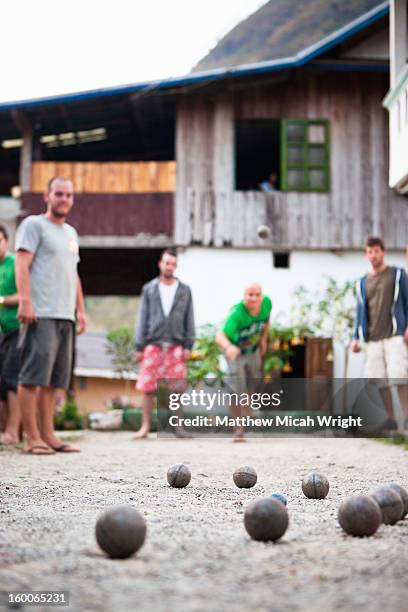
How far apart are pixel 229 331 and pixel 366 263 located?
6.62 m

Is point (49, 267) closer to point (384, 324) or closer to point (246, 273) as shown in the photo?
point (384, 324)

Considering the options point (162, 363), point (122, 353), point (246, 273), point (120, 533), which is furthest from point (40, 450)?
point (122, 353)

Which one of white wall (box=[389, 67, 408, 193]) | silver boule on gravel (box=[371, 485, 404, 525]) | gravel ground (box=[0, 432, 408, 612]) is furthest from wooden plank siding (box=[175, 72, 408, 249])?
silver boule on gravel (box=[371, 485, 404, 525])

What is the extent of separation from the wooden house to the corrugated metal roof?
13.5 inches

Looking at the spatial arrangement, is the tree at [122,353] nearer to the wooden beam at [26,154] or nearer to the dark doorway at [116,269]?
the dark doorway at [116,269]

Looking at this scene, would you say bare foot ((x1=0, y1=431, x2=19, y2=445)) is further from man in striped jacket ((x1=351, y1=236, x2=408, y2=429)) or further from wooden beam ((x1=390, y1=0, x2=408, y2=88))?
wooden beam ((x1=390, y1=0, x2=408, y2=88))

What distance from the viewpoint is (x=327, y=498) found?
350 centimetres

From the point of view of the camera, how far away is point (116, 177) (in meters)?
14.4

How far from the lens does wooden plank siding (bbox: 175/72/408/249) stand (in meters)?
14.3

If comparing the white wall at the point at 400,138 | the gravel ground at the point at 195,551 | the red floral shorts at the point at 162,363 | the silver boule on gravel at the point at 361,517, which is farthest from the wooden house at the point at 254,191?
the silver boule on gravel at the point at 361,517

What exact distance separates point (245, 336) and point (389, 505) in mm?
5758

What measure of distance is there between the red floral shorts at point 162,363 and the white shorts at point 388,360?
2.01 metres

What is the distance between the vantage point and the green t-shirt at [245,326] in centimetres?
838

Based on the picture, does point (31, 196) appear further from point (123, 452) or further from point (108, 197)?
point (123, 452)
